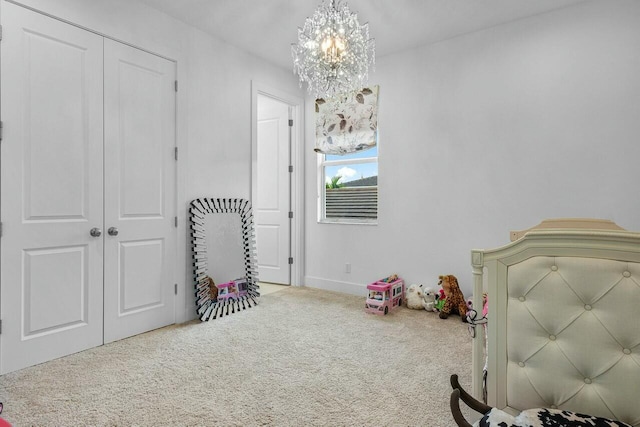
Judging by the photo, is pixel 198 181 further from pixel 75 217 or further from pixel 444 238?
pixel 444 238

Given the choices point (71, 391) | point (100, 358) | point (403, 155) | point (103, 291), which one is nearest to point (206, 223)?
point (103, 291)

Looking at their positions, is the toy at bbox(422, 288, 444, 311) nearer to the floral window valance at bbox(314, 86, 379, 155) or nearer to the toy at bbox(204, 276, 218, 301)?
the floral window valance at bbox(314, 86, 379, 155)

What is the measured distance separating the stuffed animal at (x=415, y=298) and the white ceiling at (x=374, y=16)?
257 cm

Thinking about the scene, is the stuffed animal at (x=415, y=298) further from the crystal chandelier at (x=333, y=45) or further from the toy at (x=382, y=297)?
the crystal chandelier at (x=333, y=45)

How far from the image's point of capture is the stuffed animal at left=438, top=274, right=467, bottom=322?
10.9 feet

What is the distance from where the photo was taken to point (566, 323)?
1.18m

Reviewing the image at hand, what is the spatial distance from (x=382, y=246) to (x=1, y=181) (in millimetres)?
3323

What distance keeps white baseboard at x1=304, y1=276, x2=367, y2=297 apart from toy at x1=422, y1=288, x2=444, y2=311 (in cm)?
75

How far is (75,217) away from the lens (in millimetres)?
2549

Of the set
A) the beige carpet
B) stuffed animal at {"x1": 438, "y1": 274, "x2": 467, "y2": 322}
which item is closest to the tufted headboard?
the beige carpet

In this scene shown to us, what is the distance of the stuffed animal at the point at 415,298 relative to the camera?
3605 millimetres

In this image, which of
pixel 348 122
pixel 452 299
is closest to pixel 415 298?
pixel 452 299

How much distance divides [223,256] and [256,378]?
1.68m

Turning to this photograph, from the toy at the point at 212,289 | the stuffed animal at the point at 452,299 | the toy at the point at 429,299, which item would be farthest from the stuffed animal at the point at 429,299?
the toy at the point at 212,289
